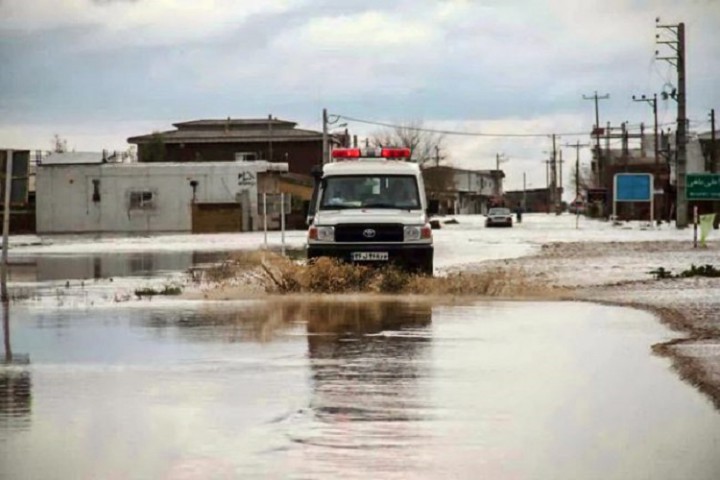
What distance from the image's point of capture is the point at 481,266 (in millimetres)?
30672

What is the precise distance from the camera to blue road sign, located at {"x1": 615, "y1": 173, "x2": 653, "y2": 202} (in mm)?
94688

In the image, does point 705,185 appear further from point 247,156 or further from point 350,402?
point 350,402

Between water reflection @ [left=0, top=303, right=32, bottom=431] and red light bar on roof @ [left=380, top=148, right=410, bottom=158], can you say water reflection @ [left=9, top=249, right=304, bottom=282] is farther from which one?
water reflection @ [left=0, top=303, right=32, bottom=431]

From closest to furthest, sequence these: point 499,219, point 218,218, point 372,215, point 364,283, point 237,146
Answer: point 364,283
point 372,215
point 218,218
point 499,219
point 237,146

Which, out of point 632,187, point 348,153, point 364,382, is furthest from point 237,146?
point 364,382

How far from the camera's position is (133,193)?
83.1 metres

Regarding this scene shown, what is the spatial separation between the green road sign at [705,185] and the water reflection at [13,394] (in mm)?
58375

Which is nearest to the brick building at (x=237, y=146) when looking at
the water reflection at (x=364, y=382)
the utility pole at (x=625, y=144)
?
the utility pole at (x=625, y=144)

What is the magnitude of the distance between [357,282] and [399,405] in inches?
448

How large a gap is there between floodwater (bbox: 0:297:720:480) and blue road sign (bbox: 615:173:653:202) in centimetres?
8098

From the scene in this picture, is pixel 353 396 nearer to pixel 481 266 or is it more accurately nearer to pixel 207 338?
pixel 207 338

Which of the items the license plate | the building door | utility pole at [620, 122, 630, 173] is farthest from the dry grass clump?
utility pole at [620, 122, 630, 173]

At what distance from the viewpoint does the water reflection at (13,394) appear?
8938mm

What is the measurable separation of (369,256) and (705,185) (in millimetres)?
49156
